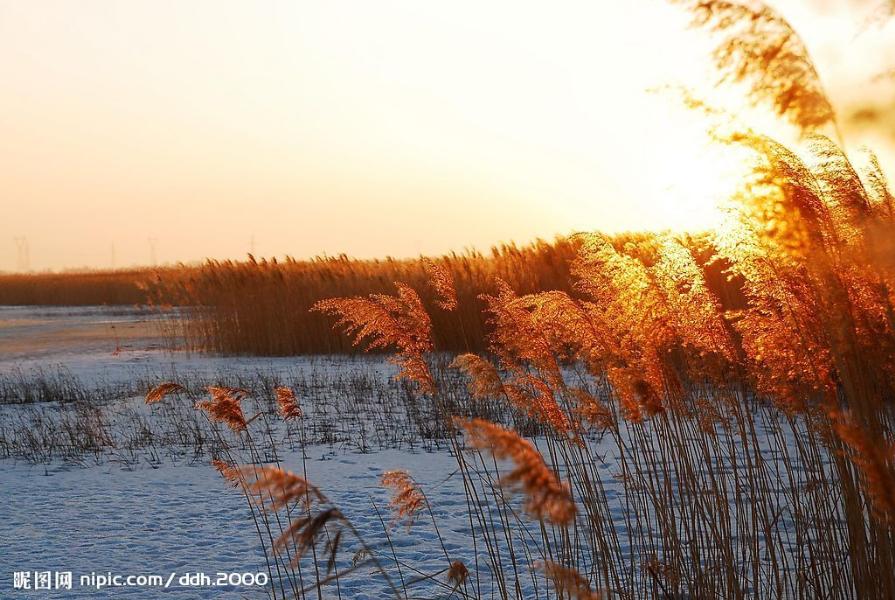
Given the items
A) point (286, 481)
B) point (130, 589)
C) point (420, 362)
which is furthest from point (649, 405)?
point (130, 589)

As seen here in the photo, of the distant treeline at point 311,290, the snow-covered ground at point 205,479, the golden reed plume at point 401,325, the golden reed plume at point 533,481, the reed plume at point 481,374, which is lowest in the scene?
the snow-covered ground at point 205,479

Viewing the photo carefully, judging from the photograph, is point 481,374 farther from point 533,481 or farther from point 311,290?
point 311,290

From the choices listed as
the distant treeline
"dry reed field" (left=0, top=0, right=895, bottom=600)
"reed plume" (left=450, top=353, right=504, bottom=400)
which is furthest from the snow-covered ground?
the distant treeline

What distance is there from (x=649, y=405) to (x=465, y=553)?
5.26 ft

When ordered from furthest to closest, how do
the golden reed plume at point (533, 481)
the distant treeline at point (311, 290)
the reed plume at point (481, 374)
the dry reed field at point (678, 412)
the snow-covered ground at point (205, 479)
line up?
1. the distant treeline at point (311, 290)
2. the snow-covered ground at point (205, 479)
3. the reed plume at point (481, 374)
4. the dry reed field at point (678, 412)
5. the golden reed plume at point (533, 481)

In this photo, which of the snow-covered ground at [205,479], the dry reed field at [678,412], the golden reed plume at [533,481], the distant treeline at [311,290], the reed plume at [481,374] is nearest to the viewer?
the golden reed plume at [533,481]

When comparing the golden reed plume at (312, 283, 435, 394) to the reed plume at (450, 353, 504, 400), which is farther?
the golden reed plume at (312, 283, 435, 394)

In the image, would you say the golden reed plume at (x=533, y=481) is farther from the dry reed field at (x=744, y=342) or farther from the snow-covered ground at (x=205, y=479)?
the snow-covered ground at (x=205, y=479)

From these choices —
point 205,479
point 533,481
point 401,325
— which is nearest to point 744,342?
point 401,325

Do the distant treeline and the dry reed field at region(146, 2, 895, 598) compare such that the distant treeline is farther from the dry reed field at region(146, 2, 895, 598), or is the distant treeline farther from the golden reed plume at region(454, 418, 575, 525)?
the golden reed plume at region(454, 418, 575, 525)

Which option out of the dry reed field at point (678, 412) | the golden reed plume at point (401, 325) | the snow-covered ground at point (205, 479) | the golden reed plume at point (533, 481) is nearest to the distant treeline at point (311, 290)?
the snow-covered ground at point (205, 479)

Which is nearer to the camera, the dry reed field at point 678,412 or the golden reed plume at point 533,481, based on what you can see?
the golden reed plume at point 533,481

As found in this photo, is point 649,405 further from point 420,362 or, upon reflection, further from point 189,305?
point 189,305

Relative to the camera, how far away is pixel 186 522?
4684 mm
